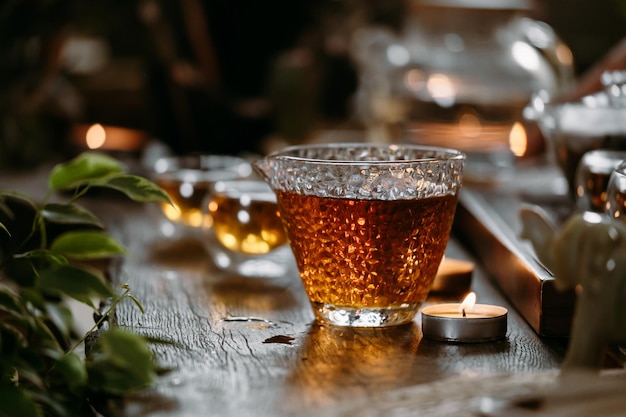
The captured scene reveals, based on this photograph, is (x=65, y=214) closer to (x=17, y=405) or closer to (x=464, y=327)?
(x=17, y=405)

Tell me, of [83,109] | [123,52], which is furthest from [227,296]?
[123,52]

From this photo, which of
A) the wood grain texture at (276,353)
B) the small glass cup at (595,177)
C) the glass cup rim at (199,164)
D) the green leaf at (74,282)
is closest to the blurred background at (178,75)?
the glass cup rim at (199,164)

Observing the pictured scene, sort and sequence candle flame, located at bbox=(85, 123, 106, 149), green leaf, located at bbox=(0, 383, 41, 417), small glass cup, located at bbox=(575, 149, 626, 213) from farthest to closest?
1. candle flame, located at bbox=(85, 123, 106, 149)
2. small glass cup, located at bbox=(575, 149, 626, 213)
3. green leaf, located at bbox=(0, 383, 41, 417)

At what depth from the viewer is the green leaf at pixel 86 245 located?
2.10 feet

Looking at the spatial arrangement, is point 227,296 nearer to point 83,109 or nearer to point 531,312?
point 531,312

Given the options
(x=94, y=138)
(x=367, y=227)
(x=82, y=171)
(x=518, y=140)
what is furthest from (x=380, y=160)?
(x=94, y=138)

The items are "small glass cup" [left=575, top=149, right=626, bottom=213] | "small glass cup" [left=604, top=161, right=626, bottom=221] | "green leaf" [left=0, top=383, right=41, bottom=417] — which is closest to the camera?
"green leaf" [left=0, top=383, right=41, bottom=417]

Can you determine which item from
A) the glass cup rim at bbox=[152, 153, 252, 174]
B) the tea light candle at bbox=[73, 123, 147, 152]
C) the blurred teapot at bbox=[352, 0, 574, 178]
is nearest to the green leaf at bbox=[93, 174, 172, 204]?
the glass cup rim at bbox=[152, 153, 252, 174]

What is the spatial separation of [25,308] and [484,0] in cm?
122

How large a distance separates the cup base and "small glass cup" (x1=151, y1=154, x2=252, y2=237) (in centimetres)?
31

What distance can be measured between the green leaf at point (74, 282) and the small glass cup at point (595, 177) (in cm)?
53

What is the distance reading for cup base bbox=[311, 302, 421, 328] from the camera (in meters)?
0.74

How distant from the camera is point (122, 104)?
6.63 feet

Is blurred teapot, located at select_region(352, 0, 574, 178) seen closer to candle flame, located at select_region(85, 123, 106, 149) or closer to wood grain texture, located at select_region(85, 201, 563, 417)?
candle flame, located at select_region(85, 123, 106, 149)
